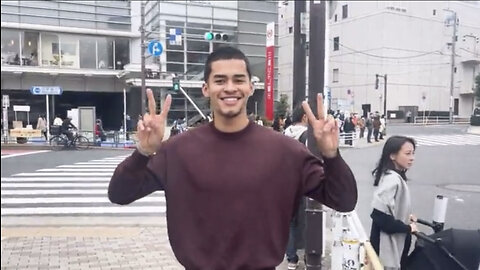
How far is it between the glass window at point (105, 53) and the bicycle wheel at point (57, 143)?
3831mm

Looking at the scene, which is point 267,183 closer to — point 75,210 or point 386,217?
point 386,217

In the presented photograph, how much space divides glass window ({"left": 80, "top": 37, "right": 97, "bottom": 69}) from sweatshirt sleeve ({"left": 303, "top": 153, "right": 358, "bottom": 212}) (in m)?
18.3

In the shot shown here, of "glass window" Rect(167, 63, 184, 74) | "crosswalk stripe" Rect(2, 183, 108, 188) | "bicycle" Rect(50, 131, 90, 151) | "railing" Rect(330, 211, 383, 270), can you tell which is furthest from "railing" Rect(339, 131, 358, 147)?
"bicycle" Rect(50, 131, 90, 151)

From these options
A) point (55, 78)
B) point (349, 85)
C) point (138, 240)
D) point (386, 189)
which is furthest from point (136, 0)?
point (55, 78)

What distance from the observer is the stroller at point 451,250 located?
8.16 feet

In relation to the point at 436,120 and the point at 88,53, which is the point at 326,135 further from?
the point at 88,53

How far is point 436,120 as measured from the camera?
3129 mm

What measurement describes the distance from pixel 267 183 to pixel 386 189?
3.89 ft

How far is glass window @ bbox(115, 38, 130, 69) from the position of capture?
17219 millimetres

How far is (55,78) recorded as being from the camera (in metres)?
17.7

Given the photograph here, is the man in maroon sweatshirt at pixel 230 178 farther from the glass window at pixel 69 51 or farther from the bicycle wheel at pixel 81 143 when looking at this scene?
the bicycle wheel at pixel 81 143

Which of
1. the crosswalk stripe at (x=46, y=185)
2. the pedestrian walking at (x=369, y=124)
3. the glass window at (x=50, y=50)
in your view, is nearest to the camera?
the pedestrian walking at (x=369, y=124)

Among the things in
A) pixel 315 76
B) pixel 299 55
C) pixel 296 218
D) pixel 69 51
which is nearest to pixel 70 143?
pixel 69 51

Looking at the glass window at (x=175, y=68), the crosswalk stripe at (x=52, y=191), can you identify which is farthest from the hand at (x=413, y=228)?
the crosswalk stripe at (x=52, y=191)
